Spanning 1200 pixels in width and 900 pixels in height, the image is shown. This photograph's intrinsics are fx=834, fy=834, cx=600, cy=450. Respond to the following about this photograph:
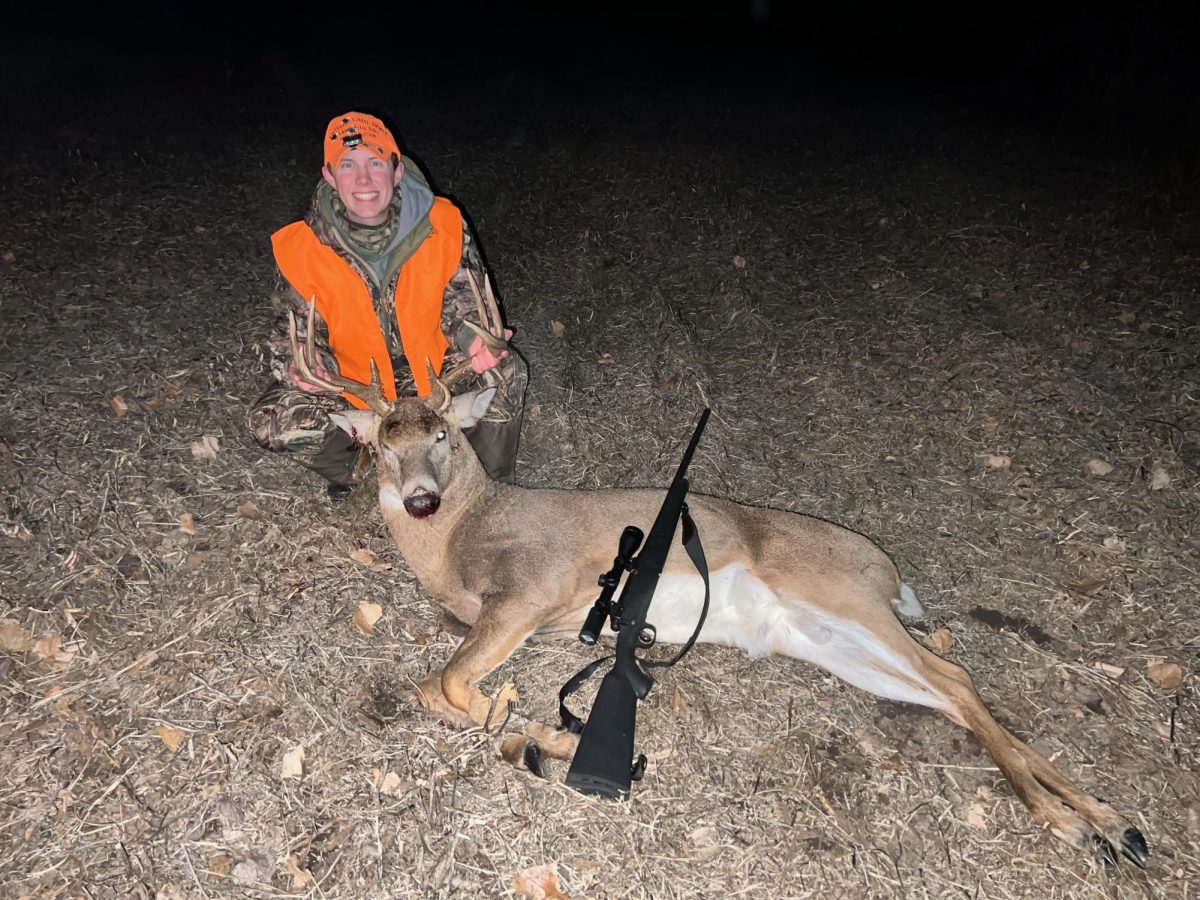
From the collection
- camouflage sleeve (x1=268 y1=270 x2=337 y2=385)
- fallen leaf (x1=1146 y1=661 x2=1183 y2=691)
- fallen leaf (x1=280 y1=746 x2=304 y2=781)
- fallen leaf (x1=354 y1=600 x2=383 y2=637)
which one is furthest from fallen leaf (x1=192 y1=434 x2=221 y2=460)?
fallen leaf (x1=1146 y1=661 x2=1183 y2=691)

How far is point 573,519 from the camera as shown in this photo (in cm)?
439

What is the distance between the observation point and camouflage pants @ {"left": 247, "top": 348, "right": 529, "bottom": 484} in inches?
189

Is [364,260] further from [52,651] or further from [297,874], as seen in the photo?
[297,874]

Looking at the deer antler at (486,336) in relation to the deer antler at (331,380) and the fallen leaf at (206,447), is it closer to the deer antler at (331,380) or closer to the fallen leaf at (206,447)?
the deer antler at (331,380)

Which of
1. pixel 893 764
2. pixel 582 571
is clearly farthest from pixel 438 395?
pixel 893 764

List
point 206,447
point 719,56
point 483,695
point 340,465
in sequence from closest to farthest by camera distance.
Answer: point 483,695, point 340,465, point 206,447, point 719,56

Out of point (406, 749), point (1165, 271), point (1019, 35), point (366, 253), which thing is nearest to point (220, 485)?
point (366, 253)

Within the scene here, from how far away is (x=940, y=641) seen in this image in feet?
14.4

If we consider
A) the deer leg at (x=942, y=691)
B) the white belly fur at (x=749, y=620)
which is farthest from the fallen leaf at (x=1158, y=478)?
the white belly fur at (x=749, y=620)

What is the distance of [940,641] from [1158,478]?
84.0 inches

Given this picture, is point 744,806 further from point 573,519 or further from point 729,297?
point 729,297

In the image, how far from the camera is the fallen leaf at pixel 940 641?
14.3ft

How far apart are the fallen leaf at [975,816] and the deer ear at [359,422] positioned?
324cm

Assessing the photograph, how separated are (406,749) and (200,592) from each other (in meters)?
1.47
